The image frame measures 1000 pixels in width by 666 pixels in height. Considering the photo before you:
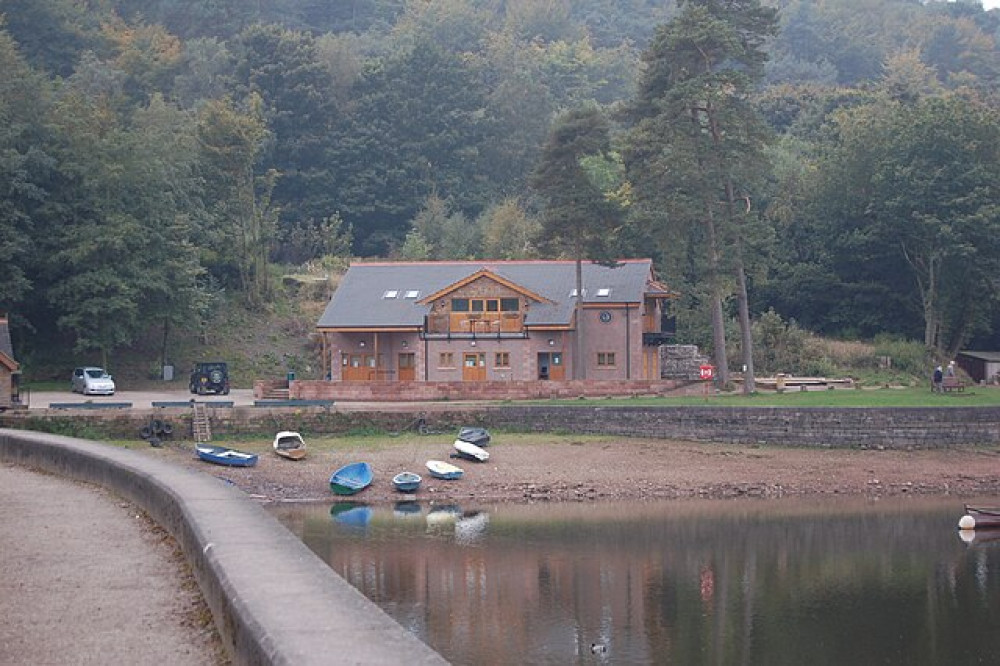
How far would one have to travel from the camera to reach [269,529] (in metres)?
15.6

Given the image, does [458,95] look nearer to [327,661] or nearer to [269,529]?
[269,529]

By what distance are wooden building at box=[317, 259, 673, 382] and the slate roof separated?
0.09 metres

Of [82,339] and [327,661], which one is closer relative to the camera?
[327,661]

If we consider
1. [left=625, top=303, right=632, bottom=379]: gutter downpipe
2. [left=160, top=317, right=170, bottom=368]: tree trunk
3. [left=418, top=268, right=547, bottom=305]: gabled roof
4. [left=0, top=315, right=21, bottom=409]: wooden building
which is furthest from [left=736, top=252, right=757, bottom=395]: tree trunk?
[left=0, top=315, right=21, bottom=409]: wooden building

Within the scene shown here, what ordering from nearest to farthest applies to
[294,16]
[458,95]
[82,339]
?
[82,339]
[458,95]
[294,16]

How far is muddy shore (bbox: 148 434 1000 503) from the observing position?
41625 mm

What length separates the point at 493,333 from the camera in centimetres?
6009

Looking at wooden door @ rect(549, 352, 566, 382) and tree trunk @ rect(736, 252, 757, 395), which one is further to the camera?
wooden door @ rect(549, 352, 566, 382)

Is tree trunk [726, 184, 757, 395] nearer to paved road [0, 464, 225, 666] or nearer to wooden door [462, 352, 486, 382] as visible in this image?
wooden door [462, 352, 486, 382]

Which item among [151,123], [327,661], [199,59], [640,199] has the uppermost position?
[199,59]

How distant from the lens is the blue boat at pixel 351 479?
4088cm

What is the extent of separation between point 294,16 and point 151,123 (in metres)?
84.7

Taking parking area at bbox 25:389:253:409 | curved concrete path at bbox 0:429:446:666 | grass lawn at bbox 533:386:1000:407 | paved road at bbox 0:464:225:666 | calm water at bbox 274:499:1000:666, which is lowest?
calm water at bbox 274:499:1000:666

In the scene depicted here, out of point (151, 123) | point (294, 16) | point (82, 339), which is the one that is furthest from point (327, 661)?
point (294, 16)
